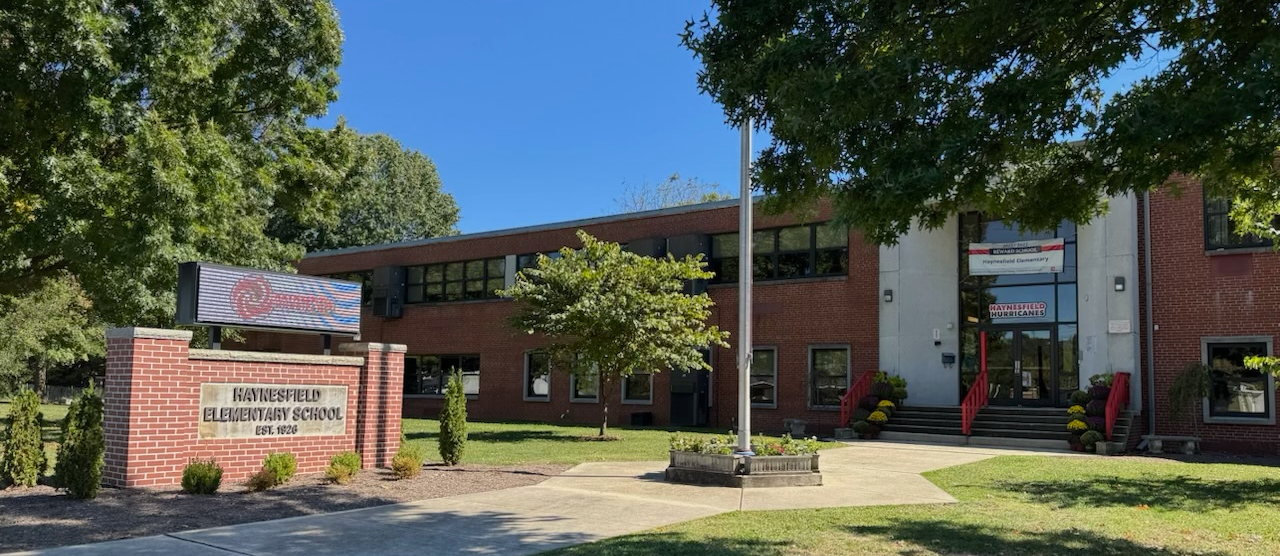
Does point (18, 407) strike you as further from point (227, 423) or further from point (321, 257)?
point (321, 257)

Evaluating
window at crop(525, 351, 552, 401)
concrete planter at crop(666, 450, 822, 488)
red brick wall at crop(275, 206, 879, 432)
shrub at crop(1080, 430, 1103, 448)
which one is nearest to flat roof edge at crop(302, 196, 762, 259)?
red brick wall at crop(275, 206, 879, 432)

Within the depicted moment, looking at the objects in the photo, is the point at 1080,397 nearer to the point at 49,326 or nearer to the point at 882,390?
the point at 882,390

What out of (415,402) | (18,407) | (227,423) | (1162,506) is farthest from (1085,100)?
(415,402)

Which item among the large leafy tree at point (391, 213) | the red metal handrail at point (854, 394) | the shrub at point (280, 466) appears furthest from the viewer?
the large leafy tree at point (391, 213)

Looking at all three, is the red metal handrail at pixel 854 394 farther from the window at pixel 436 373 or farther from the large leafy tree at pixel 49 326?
the large leafy tree at pixel 49 326

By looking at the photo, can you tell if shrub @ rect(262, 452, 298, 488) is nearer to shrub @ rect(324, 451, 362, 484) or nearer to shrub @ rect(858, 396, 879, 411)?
shrub @ rect(324, 451, 362, 484)

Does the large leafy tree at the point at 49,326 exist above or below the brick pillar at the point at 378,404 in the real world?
above

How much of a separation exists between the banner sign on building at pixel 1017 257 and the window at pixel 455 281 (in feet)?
51.9

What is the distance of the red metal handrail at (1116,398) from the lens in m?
19.3

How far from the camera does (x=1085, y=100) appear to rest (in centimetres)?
912

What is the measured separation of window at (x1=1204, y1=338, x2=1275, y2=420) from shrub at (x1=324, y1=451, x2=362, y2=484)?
681 inches

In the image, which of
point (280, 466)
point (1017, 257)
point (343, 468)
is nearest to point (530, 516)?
point (343, 468)

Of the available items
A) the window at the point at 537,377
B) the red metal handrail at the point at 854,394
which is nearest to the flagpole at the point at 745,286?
the red metal handrail at the point at 854,394

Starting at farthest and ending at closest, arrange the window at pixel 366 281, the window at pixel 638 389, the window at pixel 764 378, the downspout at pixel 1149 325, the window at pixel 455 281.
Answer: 1. the window at pixel 366 281
2. the window at pixel 455 281
3. the window at pixel 638 389
4. the window at pixel 764 378
5. the downspout at pixel 1149 325
